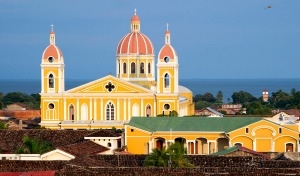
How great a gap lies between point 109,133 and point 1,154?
34.9 feet

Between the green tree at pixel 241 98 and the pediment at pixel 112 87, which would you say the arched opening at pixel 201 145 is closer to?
the pediment at pixel 112 87

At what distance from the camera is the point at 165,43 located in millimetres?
80188

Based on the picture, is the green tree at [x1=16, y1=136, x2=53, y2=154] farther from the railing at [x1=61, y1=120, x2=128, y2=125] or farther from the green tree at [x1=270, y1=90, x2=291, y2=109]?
the green tree at [x1=270, y1=90, x2=291, y2=109]

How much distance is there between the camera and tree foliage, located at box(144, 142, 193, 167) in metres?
46.0

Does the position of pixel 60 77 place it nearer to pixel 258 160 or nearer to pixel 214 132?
pixel 214 132

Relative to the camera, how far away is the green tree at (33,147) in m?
56.8

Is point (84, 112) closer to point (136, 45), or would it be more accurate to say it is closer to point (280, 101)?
point (136, 45)

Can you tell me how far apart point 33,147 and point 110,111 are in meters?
21.3

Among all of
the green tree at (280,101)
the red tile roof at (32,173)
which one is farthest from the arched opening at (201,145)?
the green tree at (280,101)

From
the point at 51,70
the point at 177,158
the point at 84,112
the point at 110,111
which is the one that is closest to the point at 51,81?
the point at 51,70

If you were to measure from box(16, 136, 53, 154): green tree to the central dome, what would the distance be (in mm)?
22604

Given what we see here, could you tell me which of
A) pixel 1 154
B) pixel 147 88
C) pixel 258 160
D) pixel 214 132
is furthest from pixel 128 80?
pixel 258 160

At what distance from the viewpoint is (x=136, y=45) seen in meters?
82.2

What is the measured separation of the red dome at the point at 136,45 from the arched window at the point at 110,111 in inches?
190
